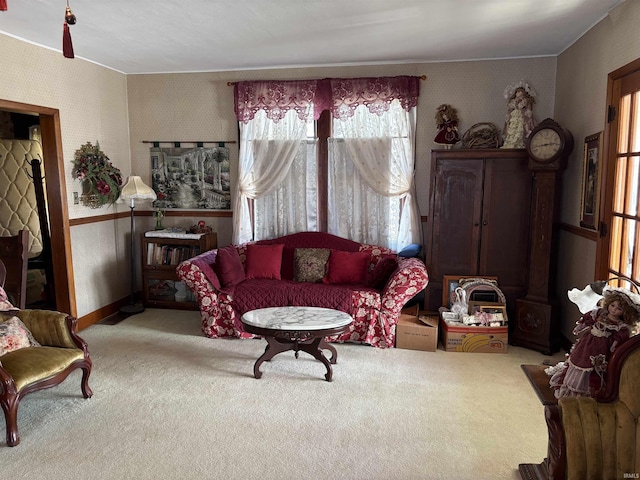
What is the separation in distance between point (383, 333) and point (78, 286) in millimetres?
3013

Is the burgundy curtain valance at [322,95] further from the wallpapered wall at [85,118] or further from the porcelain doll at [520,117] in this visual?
the wallpapered wall at [85,118]

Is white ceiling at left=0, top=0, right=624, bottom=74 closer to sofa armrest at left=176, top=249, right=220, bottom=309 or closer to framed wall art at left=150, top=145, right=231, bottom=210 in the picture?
framed wall art at left=150, top=145, right=231, bottom=210

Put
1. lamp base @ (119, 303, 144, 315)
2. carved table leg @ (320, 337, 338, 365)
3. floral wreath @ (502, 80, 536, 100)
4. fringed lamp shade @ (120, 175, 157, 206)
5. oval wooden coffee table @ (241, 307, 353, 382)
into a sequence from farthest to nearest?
lamp base @ (119, 303, 144, 315) → fringed lamp shade @ (120, 175, 157, 206) → floral wreath @ (502, 80, 536, 100) → carved table leg @ (320, 337, 338, 365) → oval wooden coffee table @ (241, 307, 353, 382)

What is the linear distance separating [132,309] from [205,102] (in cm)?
242

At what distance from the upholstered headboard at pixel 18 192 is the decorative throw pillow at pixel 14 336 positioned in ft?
8.01

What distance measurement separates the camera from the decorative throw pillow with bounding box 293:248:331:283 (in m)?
4.51

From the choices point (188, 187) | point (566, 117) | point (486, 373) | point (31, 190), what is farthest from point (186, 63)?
point (486, 373)

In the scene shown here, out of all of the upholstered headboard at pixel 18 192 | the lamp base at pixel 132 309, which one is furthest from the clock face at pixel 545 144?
the upholstered headboard at pixel 18 192

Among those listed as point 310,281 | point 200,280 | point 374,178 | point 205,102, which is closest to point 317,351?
point 310,281

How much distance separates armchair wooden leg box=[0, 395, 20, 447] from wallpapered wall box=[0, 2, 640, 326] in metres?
2.13

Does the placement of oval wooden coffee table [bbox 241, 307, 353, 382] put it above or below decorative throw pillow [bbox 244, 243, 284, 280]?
below

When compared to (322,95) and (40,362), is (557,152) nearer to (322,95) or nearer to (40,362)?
(322,95)

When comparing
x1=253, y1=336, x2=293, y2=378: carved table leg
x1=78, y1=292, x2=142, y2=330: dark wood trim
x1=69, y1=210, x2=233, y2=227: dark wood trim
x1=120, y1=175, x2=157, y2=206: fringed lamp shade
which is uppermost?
x1=120, y1=175, x2=157, y2=206: fringed lamp shade

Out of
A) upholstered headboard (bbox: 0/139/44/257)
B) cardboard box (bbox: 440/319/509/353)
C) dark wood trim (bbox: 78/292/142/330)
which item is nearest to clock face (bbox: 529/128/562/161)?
cardboard box (bbox: 440/319/509/353)
